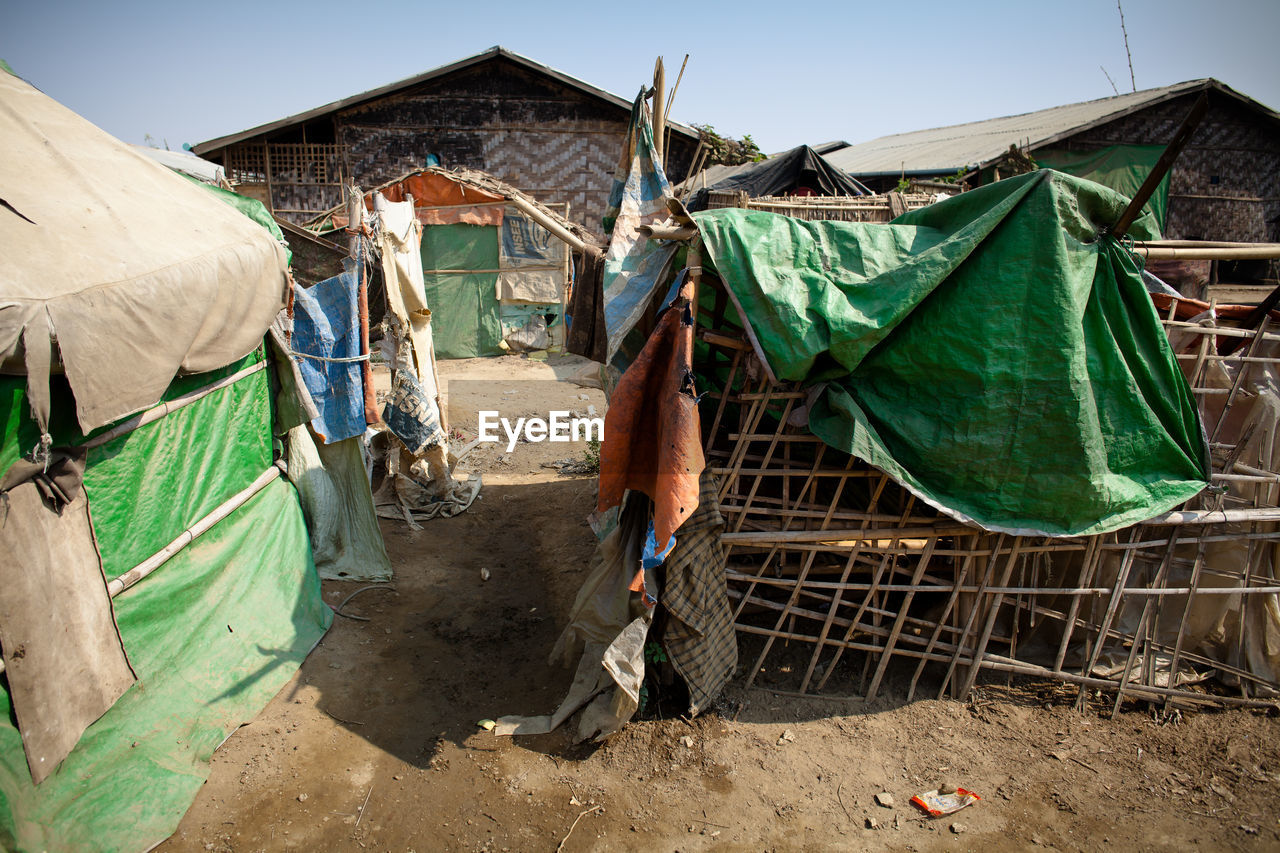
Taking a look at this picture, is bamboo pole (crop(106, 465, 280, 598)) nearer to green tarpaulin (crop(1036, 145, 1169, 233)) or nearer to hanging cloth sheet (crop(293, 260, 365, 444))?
hanging cloth sheet (crop(293, 260, 365, 444))

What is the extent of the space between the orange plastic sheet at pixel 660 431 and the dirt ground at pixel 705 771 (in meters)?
1.27

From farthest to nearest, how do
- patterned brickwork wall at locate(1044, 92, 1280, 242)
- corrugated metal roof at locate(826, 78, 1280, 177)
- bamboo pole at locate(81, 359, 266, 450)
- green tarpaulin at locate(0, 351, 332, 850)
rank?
A: patterned brickwork wall at locate(1044, 92, 1280, 242) < corrugated metal roof at locate(826, 78, 1280, 177) < bamboo pole at locate(81, 359, 266, 450) < green tarpaulin at locate(0, 351, 332, 850)

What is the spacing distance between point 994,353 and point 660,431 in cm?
164

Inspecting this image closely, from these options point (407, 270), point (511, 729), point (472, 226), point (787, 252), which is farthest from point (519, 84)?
point (511, 729)

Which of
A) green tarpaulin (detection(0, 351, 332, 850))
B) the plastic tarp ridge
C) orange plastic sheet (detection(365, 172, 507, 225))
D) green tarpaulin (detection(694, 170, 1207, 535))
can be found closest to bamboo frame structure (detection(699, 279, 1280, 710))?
green tarpaulin (detection(694, 170, 1207, 535))

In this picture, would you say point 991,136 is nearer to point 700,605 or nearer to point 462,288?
point 462,288

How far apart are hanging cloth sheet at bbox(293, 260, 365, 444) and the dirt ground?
62.8 inches

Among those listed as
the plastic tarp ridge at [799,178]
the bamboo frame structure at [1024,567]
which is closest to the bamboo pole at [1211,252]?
the bamboo frame structure at [1024,567]

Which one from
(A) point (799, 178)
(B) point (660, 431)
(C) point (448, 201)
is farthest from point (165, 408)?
(A) point (799, 178)

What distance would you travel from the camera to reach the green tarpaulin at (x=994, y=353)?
340cm

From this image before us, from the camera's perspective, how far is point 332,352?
539cm

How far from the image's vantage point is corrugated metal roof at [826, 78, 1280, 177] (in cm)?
1405

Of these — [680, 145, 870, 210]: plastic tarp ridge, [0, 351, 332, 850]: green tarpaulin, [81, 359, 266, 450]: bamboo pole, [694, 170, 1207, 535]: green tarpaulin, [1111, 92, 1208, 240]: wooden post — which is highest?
[680, 145, 870, 210]: plastic tarp ridge

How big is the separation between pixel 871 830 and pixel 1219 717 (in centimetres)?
226
